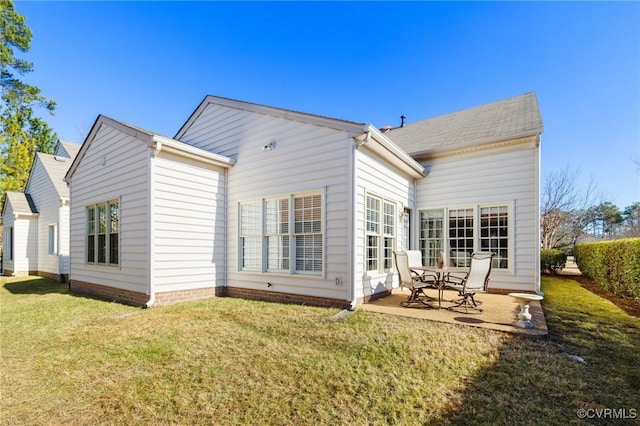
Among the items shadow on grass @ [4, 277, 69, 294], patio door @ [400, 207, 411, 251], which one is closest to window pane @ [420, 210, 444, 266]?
patio door @ [400, 207, 411, 251]

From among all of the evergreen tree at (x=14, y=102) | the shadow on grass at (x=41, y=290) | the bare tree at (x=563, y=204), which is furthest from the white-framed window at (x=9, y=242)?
the bare tree at (x=563, y=204)

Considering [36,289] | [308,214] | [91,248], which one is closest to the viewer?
[308,214]

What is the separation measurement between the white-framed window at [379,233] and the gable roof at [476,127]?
9.61 ft

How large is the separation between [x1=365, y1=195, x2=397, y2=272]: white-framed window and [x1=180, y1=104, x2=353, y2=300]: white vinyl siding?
2.94 ft

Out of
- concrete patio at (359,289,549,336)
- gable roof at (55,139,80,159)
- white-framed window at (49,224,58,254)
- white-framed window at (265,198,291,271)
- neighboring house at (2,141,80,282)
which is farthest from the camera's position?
gable roof at (55,139,80,159)

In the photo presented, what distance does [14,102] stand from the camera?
17.9m

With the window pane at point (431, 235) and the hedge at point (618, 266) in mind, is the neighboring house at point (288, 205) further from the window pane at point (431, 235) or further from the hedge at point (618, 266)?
the hedge at point (618, 266)

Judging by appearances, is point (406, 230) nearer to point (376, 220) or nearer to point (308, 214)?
point (376, 220)

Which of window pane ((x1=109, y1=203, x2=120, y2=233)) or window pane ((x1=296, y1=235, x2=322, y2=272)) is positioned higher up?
window pane ((x1=109, y1=203, x2=120, y2=233))

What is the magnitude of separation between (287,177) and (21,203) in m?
15.6

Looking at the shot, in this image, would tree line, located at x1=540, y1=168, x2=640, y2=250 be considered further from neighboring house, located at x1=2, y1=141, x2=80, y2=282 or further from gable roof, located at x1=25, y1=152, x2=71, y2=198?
gable roof, located at x1=25, y1=152, x2=71, y2=198

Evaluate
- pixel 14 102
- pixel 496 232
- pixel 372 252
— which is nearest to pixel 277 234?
pixel 372 252

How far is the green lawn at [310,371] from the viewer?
8.79 ft

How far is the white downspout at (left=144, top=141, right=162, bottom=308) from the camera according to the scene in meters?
6.50
